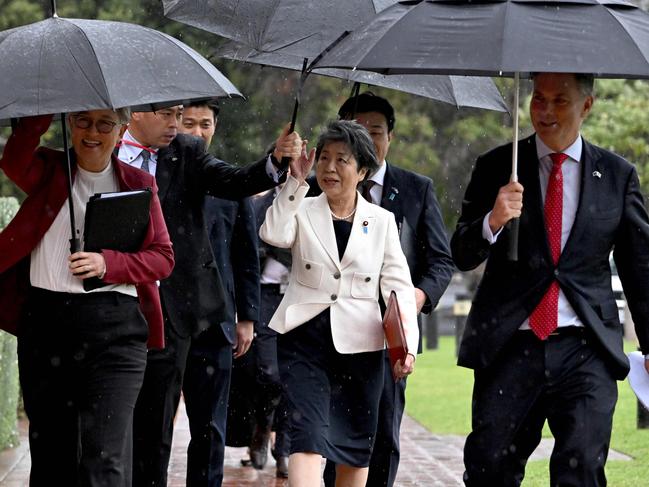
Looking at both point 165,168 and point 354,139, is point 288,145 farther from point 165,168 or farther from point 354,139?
point 165,168

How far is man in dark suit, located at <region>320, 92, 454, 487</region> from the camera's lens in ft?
26.4

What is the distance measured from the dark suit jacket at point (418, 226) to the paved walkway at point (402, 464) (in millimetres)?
2776

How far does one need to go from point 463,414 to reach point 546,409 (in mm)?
9705

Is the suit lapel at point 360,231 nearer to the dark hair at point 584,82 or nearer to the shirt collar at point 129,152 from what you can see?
the shirt collar at point 129,152

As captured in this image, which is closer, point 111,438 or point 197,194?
point 111,438

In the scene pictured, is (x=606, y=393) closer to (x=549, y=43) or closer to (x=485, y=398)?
(x=485, y=398)

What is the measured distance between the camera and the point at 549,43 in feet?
19.6

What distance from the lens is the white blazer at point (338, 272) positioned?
23.7ft

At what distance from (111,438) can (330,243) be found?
1.58 metres

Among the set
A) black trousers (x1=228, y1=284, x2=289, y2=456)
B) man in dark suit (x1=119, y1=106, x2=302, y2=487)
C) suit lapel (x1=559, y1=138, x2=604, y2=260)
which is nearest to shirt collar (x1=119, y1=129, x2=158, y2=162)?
man in dark suit (x1=119, y1=106, x2=302, y2=487)

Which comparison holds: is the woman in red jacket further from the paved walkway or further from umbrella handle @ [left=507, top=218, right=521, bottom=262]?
the paved walkway

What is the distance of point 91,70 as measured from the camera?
5.99m

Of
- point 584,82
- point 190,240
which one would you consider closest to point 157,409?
point 190,240

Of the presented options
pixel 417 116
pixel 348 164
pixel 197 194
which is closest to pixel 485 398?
pixel 348 164
